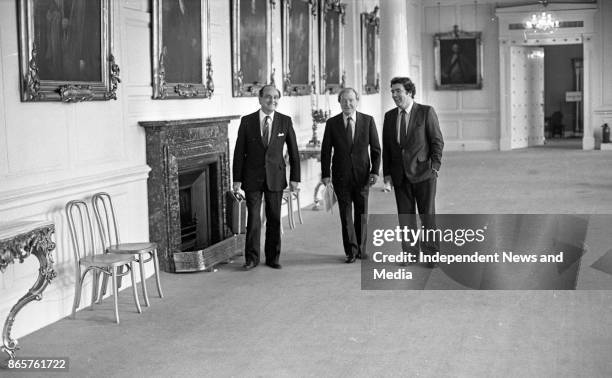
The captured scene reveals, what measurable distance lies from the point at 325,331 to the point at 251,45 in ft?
18.0

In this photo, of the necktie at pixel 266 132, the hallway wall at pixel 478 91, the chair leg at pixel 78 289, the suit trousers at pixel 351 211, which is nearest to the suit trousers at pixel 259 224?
the necktie at pixel 266 132

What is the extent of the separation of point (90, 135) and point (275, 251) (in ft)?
7.50

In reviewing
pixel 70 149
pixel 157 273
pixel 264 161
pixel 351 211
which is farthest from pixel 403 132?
pixel 70 149

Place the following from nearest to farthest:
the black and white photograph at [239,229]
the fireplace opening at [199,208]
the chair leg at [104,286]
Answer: the black and white photograph at [239,229] → the chair leg at [104,286] → the fireplace opening at [199,208]

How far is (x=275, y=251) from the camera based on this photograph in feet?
28.2

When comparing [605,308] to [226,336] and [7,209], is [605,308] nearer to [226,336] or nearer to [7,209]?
[226,336]

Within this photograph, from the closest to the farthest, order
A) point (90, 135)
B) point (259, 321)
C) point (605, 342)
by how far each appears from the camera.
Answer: point (605, 342), point (259, 321), point (90, 135)

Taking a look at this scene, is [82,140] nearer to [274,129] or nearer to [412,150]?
[274,129]

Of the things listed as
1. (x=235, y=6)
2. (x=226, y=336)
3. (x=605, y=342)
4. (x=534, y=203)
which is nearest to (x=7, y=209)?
(x=226, y=336)

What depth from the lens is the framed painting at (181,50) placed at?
8305mm

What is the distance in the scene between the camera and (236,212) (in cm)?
878

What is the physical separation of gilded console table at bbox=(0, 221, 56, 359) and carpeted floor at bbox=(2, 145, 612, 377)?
325 mm

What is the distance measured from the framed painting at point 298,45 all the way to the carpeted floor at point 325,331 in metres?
4.17

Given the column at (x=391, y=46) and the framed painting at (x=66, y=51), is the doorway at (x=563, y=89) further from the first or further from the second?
the framed painting at (x=66, y=51)
